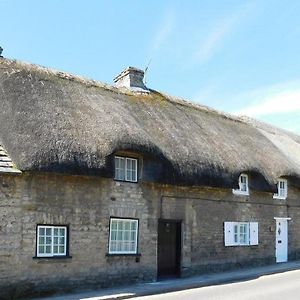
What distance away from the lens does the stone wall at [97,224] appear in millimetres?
11953

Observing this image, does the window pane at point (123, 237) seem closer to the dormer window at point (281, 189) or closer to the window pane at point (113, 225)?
the window pane at point (113, 225)

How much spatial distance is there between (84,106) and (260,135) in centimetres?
1208

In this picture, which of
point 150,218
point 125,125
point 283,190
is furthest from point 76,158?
point 283,190

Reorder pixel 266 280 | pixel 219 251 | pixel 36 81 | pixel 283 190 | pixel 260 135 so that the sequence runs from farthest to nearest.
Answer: pixel 260 135
pixel 283 190
pixel 219 251
pixel 266 280
pixel 36 81

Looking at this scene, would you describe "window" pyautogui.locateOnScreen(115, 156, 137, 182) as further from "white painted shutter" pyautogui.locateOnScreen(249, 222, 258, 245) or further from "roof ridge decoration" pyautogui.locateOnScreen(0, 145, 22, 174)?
"white painted shutter" pyautogui.locateOnScreen(249, 222, 258, 245)

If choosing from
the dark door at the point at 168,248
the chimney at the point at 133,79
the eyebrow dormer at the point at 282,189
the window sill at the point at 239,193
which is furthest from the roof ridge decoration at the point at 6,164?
the eyebrow dormer at the point at 282,189

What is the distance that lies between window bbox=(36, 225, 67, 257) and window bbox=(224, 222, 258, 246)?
7527 mm

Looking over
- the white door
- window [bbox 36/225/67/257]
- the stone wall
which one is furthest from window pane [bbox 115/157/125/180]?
the white door

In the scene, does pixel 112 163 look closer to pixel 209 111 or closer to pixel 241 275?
pixel 241 275

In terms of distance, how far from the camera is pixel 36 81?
14.4 metres

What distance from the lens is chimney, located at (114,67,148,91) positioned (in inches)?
761

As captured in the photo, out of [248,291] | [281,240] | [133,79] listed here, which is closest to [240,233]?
[281,240]

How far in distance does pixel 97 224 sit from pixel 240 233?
7.64m

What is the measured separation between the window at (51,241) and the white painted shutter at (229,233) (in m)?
7.48
